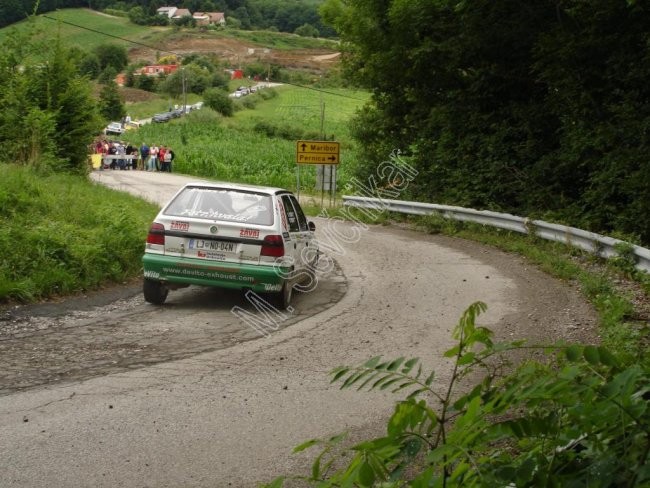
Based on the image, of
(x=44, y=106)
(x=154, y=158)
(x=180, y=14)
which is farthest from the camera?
(x=180, y=14)

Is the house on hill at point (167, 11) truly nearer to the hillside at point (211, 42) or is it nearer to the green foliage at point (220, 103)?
the hillside at point (211, 42)

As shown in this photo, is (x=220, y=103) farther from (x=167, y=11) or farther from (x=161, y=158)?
(x=167, y=11)

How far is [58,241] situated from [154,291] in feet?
7.89

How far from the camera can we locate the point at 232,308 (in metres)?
10.9

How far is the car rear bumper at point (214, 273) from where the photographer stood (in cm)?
1065

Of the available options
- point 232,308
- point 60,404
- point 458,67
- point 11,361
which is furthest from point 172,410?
point 458,67

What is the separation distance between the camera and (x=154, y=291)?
11000 mm

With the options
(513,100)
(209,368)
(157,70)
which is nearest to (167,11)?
(157,70)

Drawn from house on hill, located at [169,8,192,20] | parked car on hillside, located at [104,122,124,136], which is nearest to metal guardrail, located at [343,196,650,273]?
parked car on hillside, located at [104,122,124,136]

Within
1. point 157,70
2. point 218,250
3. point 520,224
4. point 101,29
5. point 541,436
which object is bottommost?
point 157,70

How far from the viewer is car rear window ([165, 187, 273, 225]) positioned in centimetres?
1113

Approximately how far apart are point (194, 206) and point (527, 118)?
1228 cm

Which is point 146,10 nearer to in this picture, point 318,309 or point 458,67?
point 458,67

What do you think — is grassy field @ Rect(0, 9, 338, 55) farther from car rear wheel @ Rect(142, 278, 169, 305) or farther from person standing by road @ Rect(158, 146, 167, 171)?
car rear wheel @ Rect(142, 278, 169, 305)
